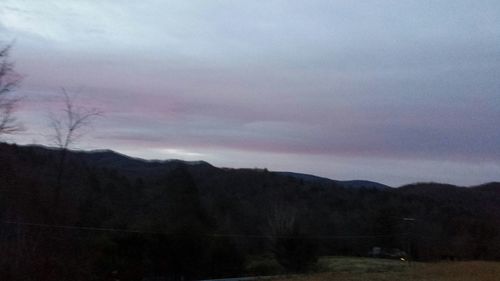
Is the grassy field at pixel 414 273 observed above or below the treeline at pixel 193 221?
below

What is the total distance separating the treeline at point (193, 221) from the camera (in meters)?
23.8

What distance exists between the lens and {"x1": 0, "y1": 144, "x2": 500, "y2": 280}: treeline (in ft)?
78.0

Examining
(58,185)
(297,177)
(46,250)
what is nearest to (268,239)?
(58,185)

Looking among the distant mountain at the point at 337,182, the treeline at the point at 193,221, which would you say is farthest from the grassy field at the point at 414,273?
the distant mountain at the point at 337,182

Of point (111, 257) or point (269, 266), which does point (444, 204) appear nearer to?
point (269, 266)

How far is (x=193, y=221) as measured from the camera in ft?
129

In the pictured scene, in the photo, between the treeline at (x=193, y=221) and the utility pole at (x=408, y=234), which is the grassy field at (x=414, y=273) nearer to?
the utility pole at (x=408, y=234)

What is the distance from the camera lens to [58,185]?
28.0 meters

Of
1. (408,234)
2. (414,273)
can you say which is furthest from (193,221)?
(414,273)

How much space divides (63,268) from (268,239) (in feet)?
59.7

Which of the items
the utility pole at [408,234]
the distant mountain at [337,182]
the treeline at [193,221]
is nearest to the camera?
the treeline at [193,221]

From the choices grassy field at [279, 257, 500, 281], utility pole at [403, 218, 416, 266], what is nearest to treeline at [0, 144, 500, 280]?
utility pole at [403, 218, 416, 266]

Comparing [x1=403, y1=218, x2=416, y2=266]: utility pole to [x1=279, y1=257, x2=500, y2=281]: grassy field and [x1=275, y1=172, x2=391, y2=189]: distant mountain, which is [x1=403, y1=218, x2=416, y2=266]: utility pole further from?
[x1=275, y1=172, x2=391, y2=189]: distant mountain

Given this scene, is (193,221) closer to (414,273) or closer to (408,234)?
(408,234)
